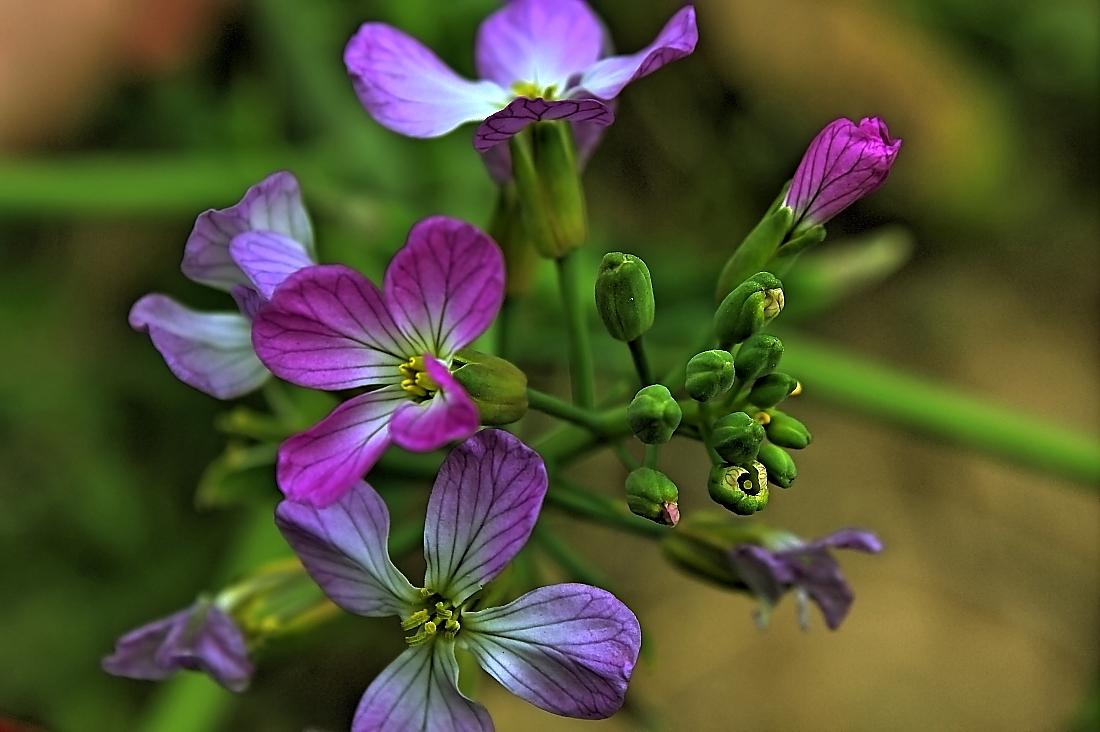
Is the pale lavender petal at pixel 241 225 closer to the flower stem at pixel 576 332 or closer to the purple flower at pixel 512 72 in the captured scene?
the purple flower at pixel 512 72

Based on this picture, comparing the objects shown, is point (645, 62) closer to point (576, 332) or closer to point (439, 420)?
point (576, 332)

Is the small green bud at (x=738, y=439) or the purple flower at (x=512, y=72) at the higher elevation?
the purple flower at (x=512, y=72)

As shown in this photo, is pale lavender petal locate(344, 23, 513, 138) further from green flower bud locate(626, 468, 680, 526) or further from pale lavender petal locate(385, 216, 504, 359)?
green flower bud locate(626, 468, 680, 526)

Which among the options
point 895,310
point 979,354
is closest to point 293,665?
point 895,310

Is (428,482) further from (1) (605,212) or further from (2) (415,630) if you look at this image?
(1) (605,212)

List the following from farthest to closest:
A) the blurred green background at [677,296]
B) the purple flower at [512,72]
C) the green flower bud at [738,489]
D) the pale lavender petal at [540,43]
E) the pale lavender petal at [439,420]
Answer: the blurred green background at [677,296]
the pale lavender petal at [540,43]
the purple flower at [512,72]
the green flower bud at [738,489]
the pale lavender petal at [439,420]

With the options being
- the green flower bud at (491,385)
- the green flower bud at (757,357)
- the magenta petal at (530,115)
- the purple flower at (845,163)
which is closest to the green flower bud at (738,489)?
the green flower bud at (757,357)

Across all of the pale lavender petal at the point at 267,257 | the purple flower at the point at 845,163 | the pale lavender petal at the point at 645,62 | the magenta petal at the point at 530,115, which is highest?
the pale lavender petal at the point at 645,62

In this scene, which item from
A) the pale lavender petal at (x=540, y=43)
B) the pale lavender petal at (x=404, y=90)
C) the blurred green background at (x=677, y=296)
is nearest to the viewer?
the pale lavender petal at (x=404, y=90)
